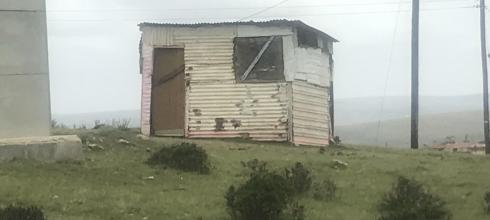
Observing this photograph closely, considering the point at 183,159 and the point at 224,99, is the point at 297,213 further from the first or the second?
the point at 224,99

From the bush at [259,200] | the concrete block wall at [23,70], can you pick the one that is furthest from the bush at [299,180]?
the concrete block wall at [23,70]

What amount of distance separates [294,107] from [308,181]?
1013 cm

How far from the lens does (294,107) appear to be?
74.3 ft

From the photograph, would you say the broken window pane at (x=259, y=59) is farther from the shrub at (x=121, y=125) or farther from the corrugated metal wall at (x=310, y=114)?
the shrub at (x=121, y=125)

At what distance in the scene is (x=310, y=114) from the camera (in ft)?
77.0

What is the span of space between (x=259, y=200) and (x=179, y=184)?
2916 millimetres

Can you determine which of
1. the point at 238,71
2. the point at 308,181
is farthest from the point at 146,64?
the point at 308,181

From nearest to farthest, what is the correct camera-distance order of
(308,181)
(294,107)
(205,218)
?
(205,218) → (308,181) → (294,107)

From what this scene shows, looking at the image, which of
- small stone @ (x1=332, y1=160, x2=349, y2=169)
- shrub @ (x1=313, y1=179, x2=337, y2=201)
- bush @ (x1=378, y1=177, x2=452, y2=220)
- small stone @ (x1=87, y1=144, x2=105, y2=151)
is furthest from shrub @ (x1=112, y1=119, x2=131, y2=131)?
bush @ (x1=378, y1=177, x2=452, y2=220)

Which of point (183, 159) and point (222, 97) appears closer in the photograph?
point (183, 159)

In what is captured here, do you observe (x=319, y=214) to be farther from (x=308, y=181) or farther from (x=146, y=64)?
(x=146, y=64)

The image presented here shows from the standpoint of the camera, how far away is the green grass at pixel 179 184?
10320 millimetres

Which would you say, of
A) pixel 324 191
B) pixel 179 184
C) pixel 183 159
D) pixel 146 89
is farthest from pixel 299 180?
pixel 146 89

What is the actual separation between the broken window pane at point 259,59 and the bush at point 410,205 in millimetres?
10776
